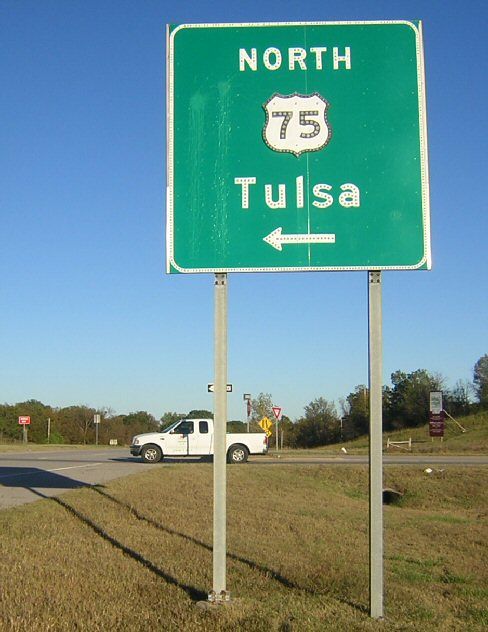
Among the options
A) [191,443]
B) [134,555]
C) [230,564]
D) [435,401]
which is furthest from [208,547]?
[435,401]

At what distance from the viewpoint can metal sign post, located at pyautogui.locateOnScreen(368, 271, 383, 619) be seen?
20.5ft

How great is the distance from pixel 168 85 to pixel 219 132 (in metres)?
0.63

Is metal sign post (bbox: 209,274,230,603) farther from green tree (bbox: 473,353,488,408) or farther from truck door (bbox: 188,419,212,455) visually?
green tree (bbox: 473,353,488,408)

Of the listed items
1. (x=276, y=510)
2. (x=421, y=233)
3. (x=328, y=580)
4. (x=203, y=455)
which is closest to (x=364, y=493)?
(x=276, y=510)

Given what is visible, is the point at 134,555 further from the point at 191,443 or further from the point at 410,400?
the point at 410,400

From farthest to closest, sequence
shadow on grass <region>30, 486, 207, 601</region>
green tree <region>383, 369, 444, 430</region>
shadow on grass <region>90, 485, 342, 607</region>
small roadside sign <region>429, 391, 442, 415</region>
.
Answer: green tree <region>383, 369, 444, 430</region>
small roadside sign <region>429, 391, 442, 415</region>
shadow on grass <region>90, 485, 342, 607</region>
shadow on grass <region>30, 486, 207, 601</region>

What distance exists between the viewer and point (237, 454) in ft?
91.2

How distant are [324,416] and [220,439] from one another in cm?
8704

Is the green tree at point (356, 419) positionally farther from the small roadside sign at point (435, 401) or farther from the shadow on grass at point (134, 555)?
the shadow on grass at point (134, 555)

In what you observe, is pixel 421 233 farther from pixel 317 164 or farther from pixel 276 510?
pixel 276 510

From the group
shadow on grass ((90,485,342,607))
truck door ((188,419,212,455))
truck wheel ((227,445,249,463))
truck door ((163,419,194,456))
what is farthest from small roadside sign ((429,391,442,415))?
shadow on grass ((90,485,342,607))

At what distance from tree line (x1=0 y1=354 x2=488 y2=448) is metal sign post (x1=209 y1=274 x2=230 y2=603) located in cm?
6479

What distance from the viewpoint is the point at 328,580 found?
7492 millimetres

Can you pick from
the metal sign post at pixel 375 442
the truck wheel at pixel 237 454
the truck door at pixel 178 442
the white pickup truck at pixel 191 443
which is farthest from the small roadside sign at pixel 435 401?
the metal sign post at pixel 375 442
